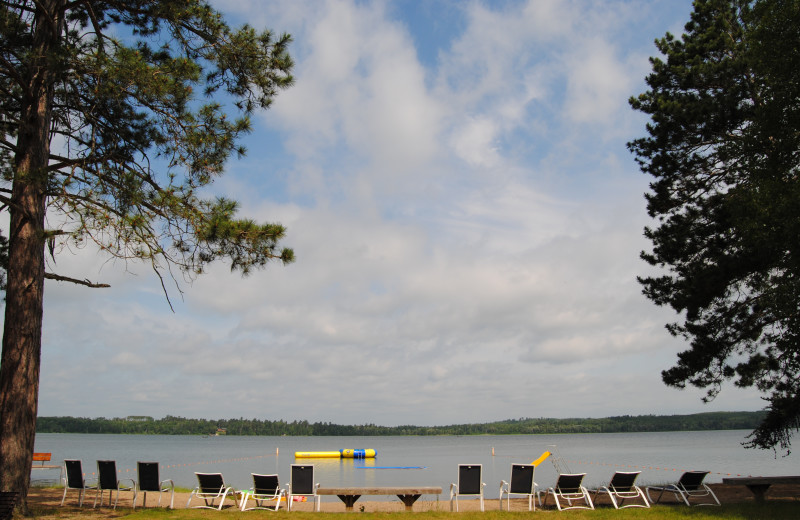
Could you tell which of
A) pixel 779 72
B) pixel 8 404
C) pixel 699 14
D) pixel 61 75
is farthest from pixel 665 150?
pixel 8 404

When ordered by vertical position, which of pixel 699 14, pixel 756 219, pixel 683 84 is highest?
pixel 699 14

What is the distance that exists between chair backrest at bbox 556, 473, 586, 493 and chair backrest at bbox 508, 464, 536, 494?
432 mm

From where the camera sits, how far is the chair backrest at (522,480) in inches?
358

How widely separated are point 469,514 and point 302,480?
2.66 m

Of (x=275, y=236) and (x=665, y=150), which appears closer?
(x=275, y=236)

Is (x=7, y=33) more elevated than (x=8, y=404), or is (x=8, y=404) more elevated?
(x=7, y=33)

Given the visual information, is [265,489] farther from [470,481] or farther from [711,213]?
[711,213]

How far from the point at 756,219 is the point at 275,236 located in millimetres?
6801

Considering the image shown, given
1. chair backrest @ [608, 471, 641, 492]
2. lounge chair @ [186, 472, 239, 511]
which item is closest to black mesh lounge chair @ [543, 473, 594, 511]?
chair backrest @ [608, 471, 641, 492]

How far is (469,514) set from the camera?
27.2 ft

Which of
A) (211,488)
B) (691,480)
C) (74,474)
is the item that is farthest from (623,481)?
(74,474)

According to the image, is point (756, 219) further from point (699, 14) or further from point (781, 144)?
point (699, 14)

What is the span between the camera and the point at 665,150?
12500mm

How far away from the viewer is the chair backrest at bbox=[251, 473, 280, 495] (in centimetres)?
925
